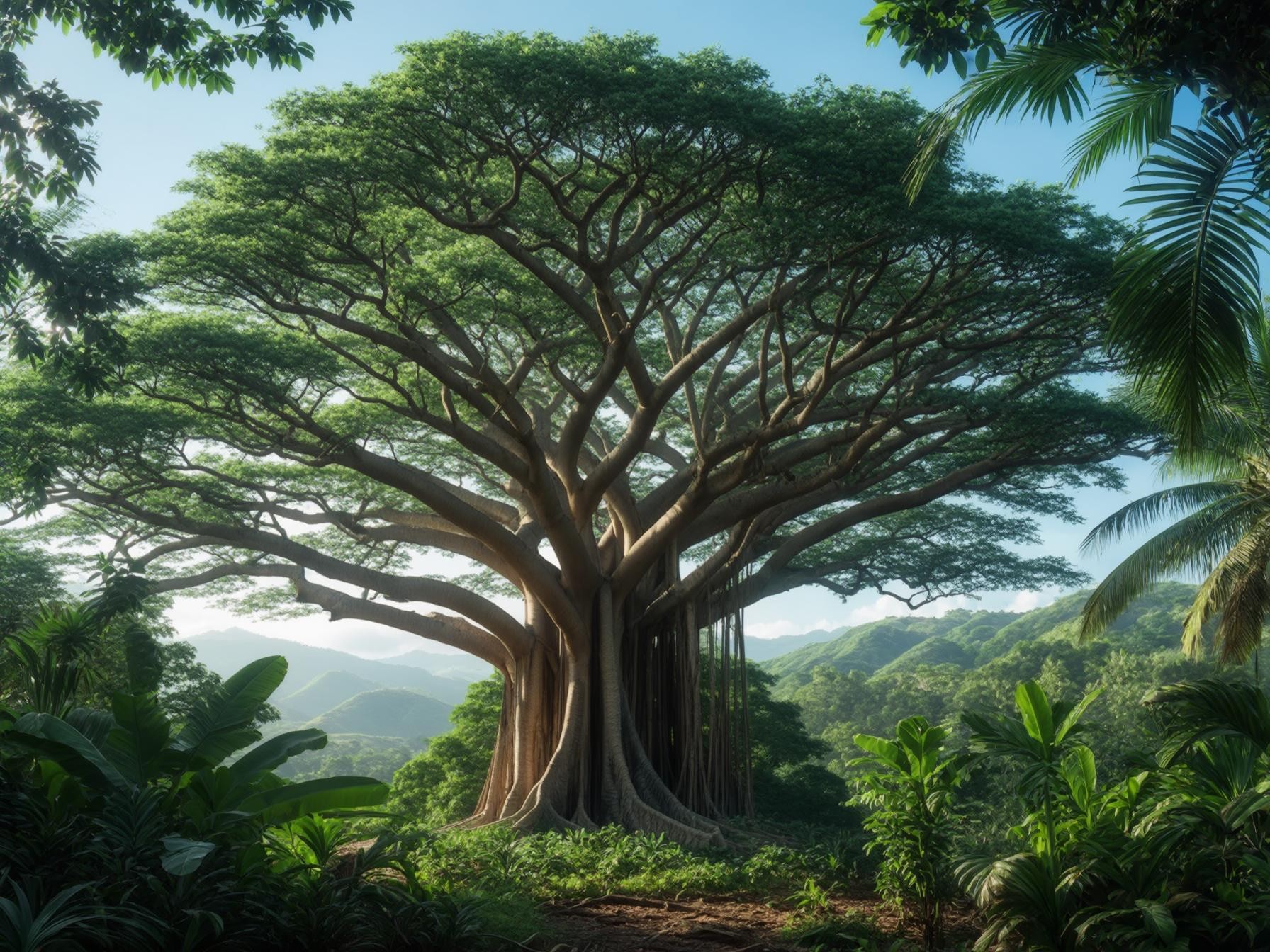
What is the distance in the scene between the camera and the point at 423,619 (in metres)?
13.1

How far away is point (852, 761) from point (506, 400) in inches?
199

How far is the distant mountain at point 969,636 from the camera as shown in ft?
109

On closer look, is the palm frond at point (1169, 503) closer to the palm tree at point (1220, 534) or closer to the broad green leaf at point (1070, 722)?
the palm tree at point (1220, 534)

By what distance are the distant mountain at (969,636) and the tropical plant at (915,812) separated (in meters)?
22.4

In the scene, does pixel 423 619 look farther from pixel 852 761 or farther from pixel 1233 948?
pixel 1233 948

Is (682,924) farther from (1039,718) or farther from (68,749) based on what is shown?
(68,749)

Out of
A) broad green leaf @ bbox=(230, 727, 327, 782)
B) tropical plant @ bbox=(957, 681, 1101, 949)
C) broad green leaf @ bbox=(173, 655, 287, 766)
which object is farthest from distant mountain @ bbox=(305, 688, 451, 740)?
tropical plant @ bbox=(957, 681, 1101, 949)

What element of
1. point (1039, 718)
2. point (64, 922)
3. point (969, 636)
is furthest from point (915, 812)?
point (969, 636)

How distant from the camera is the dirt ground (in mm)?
5727

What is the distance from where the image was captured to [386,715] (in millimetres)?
59062

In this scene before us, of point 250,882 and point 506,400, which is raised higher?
point 506,400

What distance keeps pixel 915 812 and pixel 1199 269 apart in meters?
3.03

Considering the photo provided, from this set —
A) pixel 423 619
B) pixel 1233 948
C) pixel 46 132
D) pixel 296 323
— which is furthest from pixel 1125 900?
pixel 296 323

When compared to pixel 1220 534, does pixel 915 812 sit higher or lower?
lower
